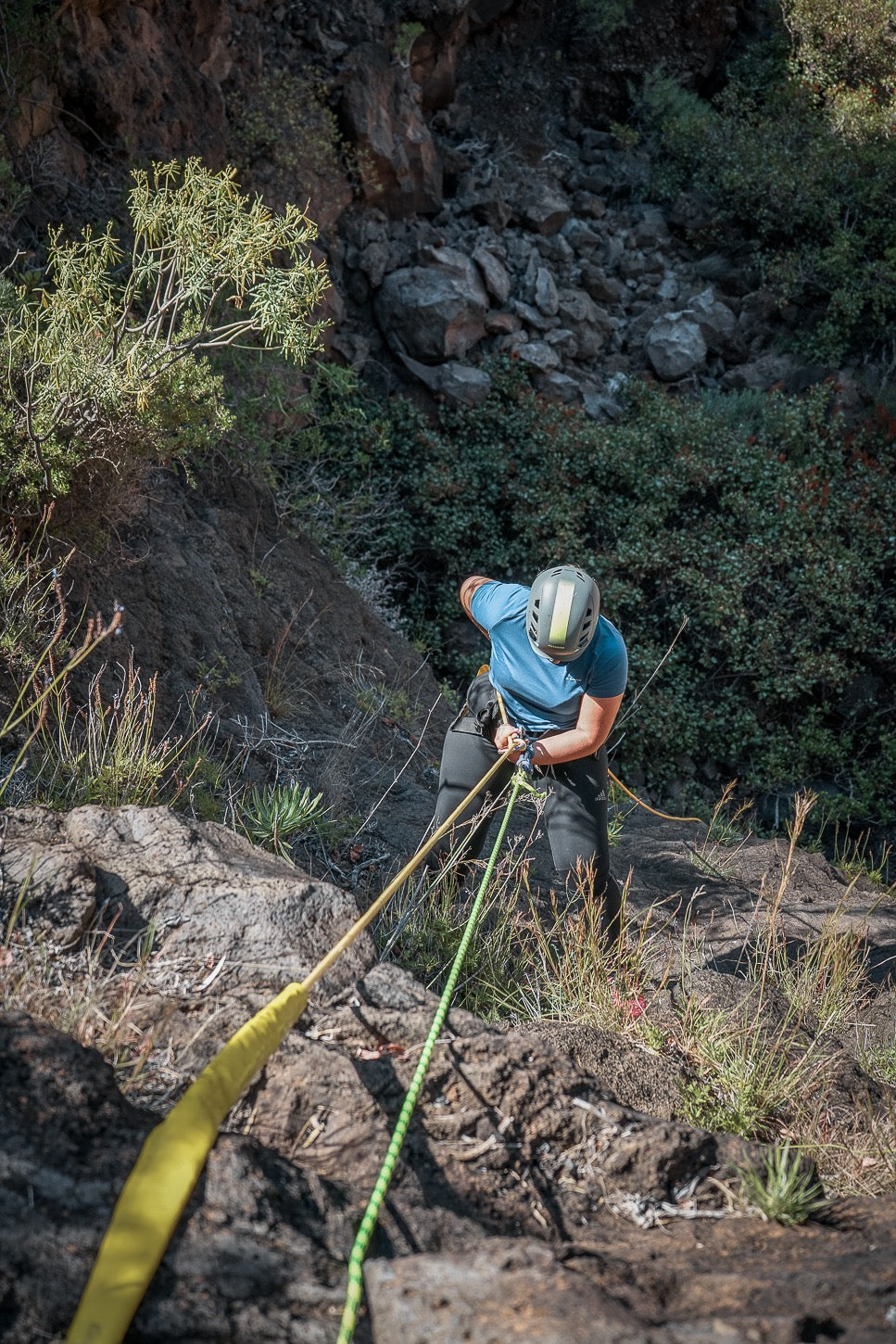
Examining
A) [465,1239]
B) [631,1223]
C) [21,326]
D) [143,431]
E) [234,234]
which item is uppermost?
[234,234]

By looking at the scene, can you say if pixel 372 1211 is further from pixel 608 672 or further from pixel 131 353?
pixel 131 353

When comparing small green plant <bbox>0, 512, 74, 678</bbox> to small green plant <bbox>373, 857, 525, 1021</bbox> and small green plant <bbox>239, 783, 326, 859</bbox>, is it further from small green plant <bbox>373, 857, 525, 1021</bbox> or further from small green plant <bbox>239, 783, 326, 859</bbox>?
small green plant <bbox>373, 857, 525, 1021</bbox>

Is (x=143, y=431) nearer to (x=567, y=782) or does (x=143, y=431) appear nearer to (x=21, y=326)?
(x=21, y=326)

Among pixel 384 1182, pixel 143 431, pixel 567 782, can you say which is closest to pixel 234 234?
pixel 143 431

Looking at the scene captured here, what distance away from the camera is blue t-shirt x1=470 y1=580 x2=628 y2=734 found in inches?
147

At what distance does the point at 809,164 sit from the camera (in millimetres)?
11516

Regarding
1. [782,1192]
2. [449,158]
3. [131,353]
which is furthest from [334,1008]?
→ [449,158]

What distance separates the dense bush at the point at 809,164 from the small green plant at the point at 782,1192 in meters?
10.6

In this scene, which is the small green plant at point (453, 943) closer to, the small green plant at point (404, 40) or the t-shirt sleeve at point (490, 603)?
the t-shirt sleeve at point (490, 603)

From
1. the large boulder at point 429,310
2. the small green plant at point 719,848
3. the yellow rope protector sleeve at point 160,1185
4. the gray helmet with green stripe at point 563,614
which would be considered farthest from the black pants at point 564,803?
the large boulder at point 429,310

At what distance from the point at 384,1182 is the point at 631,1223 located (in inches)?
28.1

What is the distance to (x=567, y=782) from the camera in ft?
13.2

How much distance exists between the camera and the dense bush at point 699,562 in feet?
29.9

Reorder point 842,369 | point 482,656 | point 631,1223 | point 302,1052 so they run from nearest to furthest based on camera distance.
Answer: point 631,1223, point 302,1052, point 482,656, point 842,369
